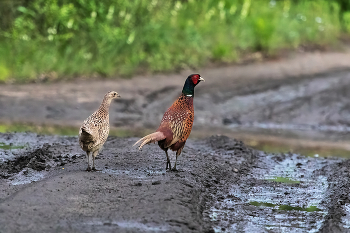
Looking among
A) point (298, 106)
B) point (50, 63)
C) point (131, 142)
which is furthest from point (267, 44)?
point (131, 142)

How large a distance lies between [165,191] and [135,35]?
11.5 m

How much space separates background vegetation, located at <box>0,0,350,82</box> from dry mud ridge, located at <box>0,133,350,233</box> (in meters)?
6.83

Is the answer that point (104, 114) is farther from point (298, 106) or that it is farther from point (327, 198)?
point (298, 106)

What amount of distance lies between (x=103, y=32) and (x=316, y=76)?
661 centimetres

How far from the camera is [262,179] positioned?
718cm

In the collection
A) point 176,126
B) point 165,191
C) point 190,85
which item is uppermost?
point 190,85

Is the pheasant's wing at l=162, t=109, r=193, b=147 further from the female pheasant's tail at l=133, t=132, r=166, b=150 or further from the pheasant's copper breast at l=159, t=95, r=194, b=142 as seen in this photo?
the female pheasant's tail at l=133, t=132, r=166, b=150

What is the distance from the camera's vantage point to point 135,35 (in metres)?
16.2

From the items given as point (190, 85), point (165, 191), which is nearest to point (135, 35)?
point (190, 85)

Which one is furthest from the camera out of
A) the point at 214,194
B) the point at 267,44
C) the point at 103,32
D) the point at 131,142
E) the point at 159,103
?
the point at 267,44

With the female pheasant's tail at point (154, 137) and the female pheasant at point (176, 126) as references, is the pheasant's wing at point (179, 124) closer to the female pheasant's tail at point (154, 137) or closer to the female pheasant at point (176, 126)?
the female pheasant at point (176, 126)

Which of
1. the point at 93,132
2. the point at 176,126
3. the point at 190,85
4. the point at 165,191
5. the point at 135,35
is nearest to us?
the point at 165,191

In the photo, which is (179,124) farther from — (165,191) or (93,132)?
(165,191)

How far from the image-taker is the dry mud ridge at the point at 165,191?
4590mm
